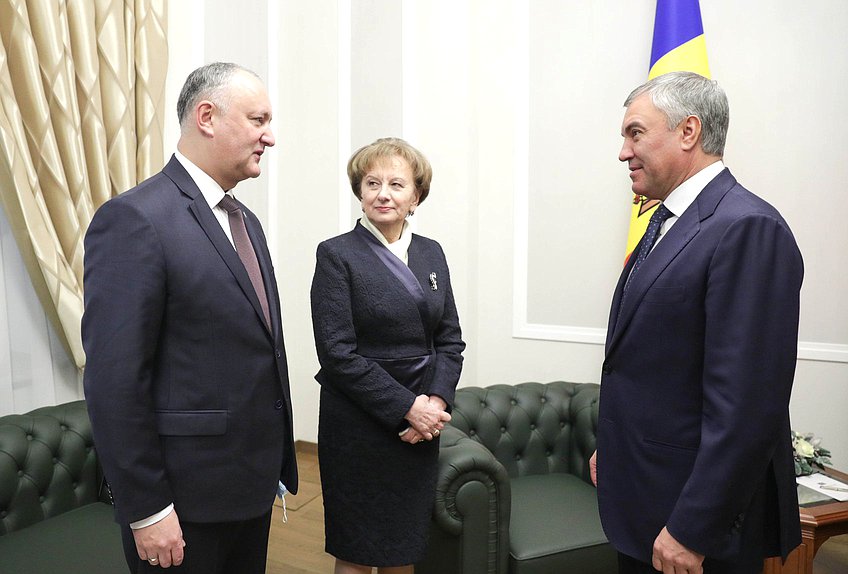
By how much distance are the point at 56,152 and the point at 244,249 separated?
1.46 meters

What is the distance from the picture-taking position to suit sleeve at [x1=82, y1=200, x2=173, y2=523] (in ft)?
4.21

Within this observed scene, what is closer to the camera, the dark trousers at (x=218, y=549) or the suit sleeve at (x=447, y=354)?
the dark trousers at (x=218, y=549)

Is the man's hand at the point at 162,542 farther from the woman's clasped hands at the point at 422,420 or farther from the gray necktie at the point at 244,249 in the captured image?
the woman's clasped hands at the point at 422,420

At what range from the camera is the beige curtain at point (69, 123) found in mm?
2434

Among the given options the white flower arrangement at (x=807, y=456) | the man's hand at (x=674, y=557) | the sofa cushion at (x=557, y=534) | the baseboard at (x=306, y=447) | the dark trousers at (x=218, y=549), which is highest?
the man's hand at (x=674, y=557)

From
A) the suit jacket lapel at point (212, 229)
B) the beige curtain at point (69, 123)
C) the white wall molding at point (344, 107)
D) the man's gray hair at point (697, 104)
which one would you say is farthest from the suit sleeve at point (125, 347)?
the white wall molding at point (344, 107)

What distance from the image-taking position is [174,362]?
1379mm

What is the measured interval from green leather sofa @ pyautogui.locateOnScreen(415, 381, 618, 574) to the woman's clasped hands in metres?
0.32

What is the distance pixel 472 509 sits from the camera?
90.6 inches

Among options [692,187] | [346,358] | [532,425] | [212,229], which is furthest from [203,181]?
[532,425]

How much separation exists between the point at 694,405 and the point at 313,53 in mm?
3503

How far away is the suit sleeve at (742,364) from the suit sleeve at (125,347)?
1.05m

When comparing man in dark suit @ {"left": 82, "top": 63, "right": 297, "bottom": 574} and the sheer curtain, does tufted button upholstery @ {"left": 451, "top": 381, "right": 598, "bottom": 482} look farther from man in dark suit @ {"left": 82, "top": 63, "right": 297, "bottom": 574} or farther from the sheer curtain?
Answer: the sheer curtain

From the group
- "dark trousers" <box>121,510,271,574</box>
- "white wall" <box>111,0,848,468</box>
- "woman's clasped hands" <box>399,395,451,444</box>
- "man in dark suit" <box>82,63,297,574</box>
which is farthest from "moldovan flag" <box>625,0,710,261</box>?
"dark trousers" <box>121,510,271,574</box>
